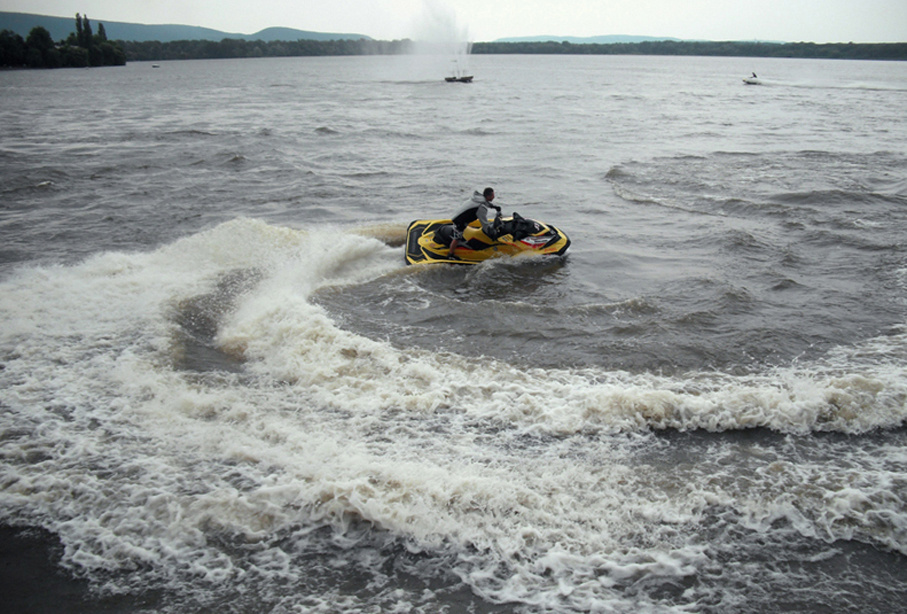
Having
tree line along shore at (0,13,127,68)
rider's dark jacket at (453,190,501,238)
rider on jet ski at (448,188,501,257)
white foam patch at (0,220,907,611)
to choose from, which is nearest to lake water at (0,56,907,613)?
white foam patch at (0,220,907,611)

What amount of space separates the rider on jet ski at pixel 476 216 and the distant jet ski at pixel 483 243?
0.30 feet

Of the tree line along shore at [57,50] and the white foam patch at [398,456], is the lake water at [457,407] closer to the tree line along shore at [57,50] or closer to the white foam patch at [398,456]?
the white foam patch at [398,456]

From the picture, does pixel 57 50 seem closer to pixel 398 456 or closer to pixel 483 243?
pixel 483 243

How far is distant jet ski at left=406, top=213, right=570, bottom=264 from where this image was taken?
477 inches

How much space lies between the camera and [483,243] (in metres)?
12.2

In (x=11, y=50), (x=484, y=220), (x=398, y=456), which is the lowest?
(x=398, y=456)

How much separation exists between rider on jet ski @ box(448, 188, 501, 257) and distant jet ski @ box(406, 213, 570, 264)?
9cm

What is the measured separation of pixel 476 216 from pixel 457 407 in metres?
5.81

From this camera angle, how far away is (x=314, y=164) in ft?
78.1

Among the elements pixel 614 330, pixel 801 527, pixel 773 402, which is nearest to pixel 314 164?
pixel 614 330

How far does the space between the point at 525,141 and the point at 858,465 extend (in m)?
25.0

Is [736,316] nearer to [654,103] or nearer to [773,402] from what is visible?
[773,402]

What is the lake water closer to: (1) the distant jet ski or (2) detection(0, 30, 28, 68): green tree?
(1) the distant jet ski

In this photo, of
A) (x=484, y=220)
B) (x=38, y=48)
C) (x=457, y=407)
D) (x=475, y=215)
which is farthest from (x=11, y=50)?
(x=457, y=407)
